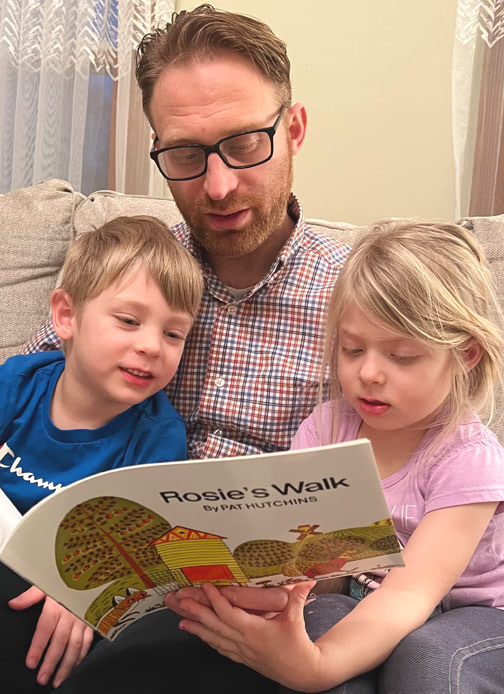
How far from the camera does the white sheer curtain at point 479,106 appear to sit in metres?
1.99

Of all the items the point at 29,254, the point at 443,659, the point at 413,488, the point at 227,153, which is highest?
the point at 227,153

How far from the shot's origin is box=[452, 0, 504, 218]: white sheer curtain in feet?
6.54

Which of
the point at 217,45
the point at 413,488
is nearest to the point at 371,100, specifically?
the point at 217,45

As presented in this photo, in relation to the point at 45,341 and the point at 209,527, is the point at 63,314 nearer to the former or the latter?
the point at 45,341

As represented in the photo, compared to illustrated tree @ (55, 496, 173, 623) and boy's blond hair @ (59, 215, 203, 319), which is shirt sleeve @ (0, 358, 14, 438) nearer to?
boy's blond hair @ (59, 215, 203, 319)

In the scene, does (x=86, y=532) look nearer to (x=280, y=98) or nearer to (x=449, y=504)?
(x=449, y=504)

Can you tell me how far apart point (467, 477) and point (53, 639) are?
0.57 m

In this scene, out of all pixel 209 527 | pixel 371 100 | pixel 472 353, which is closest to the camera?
pixel 209 527

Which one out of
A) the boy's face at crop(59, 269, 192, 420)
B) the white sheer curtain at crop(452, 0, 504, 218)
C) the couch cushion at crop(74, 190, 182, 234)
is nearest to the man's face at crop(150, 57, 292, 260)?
the boy's face at crop(59, 269, 192, 420)

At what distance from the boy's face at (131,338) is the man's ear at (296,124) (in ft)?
1.45

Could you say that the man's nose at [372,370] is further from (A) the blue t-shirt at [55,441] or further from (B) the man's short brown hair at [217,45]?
(B) the man's short brown hair at [217,45]

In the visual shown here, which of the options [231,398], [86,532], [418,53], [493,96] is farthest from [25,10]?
[86,532]

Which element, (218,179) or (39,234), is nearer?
(218,179)

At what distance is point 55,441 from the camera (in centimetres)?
130
